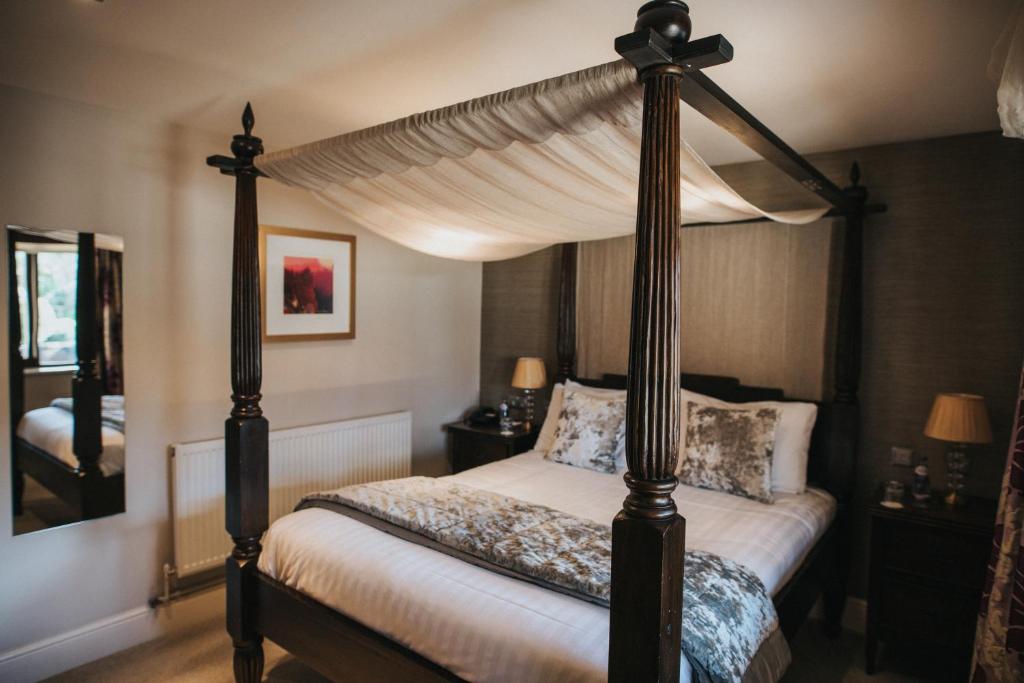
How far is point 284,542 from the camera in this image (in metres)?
2.30

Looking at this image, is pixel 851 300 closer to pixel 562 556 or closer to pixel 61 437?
pixel 562 556

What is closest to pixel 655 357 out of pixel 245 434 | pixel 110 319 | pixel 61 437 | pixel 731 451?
pixel 245 434

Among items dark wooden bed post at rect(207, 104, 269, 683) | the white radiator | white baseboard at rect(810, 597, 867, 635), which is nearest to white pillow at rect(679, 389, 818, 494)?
white baseboard at rect(810, 597, 867, 635)

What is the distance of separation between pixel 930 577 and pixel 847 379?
930 millimetres

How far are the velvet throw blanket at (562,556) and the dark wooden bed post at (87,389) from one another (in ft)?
3.42

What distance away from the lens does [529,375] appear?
4051 millimetres

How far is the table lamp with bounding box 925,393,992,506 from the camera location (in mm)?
2527

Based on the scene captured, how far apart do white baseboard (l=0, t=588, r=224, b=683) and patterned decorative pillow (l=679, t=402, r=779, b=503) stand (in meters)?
2.55

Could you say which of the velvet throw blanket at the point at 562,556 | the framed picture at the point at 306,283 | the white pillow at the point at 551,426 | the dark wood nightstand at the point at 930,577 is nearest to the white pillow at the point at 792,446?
the dark wood nightstand at the point at 930,577

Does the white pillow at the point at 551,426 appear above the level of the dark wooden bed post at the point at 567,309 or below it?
below

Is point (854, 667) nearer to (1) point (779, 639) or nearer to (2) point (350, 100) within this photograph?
(1) point (779, 639)

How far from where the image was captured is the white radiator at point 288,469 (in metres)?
3.01

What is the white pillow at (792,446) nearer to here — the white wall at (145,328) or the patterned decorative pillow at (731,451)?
the patterned decorative pillow at (731,451)

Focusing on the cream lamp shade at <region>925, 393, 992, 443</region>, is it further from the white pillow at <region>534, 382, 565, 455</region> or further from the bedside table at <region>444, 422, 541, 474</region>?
the bedside table at <region>444, 422, 541, 474</region>
